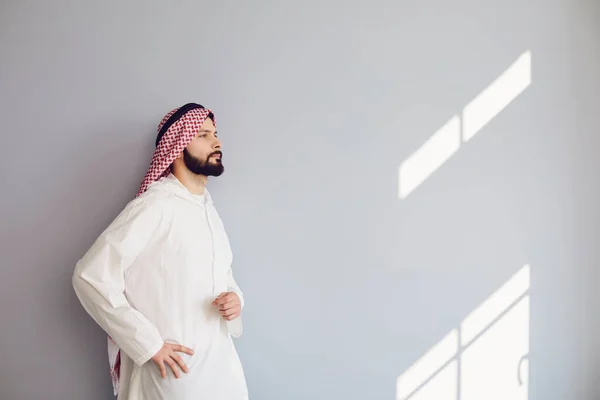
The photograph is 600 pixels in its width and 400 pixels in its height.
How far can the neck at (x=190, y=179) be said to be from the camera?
6.29 ft

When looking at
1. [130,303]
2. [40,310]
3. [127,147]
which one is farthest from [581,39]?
[40,310]

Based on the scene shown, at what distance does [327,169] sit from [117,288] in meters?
0.96

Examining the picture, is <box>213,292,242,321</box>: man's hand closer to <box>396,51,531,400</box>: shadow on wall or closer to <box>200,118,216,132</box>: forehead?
<box>200,118,216,132</box>: forehead

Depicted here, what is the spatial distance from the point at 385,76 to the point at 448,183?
0.53m

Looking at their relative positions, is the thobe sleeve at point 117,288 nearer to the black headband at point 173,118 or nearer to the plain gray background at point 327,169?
the black headband at point 173,118

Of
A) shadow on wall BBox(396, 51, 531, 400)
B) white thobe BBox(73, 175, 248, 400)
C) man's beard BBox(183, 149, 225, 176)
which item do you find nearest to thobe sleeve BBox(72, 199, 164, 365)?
white thobe BBox(73, 175, 248, 400)

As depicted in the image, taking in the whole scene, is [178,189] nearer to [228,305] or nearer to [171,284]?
[171,284]

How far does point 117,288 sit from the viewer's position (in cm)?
169

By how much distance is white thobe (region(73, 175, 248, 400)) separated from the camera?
1.67 m

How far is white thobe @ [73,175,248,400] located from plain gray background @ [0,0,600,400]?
0.32 meters

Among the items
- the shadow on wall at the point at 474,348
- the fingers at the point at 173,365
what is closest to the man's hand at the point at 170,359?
the fingers at the point at 173,365

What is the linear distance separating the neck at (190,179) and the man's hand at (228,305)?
16.7 inches

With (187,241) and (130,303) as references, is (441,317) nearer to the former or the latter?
(187,241)

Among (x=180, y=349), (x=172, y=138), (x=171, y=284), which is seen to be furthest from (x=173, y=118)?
(x=180, y=349)
